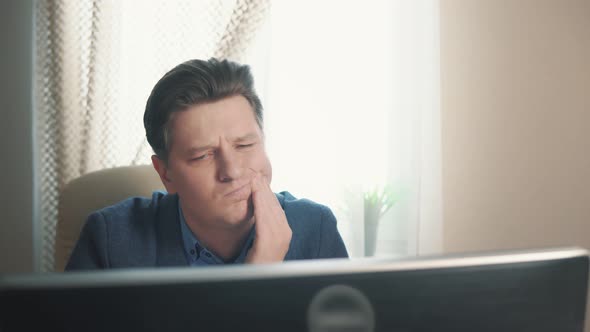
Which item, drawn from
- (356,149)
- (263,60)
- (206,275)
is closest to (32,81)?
(263,60)

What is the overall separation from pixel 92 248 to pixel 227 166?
1.36 feet

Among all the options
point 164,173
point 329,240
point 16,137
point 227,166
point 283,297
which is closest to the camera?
point 283,297

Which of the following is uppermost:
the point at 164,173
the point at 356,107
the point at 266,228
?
the point at 356,107

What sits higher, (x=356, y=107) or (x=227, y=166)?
(x=356, y=107)

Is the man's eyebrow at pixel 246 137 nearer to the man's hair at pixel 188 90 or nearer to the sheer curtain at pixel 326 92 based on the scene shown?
the man's hair at pixel 188 90

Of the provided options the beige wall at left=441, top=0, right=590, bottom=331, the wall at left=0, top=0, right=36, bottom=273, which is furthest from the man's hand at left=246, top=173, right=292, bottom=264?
the beige wall at left=441, top=0, right=590, bottom=331

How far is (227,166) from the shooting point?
1156 millimetres

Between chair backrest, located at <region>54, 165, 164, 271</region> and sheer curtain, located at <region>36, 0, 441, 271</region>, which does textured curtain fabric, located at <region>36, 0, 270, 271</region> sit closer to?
sheer curtain, located at <region>36, 0, 441, 271</region>

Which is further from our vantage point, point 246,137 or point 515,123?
point 515,123

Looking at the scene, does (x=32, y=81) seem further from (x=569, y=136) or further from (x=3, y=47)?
(x=569, y=136)

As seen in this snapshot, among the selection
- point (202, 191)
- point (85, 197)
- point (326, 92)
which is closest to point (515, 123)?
point (326, 92)

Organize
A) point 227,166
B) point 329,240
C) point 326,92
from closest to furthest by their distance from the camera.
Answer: point 227,166, point 329,240, point 326,92

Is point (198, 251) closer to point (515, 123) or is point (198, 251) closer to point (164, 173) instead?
point (164, 173)

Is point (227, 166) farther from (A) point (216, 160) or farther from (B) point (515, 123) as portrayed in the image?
(B) point (515, 123)
